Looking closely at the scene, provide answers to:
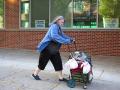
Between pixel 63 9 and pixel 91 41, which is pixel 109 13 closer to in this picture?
pixel 91 41

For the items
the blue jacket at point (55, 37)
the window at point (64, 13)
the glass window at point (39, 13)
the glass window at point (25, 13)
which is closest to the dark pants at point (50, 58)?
the blue jacket at point (55, 37)

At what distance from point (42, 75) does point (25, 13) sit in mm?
7611

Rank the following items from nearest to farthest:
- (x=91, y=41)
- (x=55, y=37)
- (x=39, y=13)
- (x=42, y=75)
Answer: (x=55, y=37) < (x=42, y=75) < (x=91, y=41) < (x=39, y=13)

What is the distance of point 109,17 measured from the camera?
1559 cm

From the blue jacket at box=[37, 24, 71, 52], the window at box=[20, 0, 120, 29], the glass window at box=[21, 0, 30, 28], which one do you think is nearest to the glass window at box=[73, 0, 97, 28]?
the window at box=[20, 0, 120, 29]

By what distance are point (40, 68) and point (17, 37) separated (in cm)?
806

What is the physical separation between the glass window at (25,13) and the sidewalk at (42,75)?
291cm

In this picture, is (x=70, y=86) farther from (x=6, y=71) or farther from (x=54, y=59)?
(x=6, y=71)

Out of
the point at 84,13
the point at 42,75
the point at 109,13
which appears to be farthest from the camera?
the point at 84,13

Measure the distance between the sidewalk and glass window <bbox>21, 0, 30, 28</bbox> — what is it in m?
2.91

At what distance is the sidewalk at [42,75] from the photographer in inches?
358

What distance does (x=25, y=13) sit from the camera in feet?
57.5

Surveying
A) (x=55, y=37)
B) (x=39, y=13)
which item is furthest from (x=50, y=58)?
(x=39, y=13)

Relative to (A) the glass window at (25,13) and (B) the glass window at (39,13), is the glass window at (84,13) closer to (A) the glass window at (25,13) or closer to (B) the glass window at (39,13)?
(B) the glass window at (39,13)
